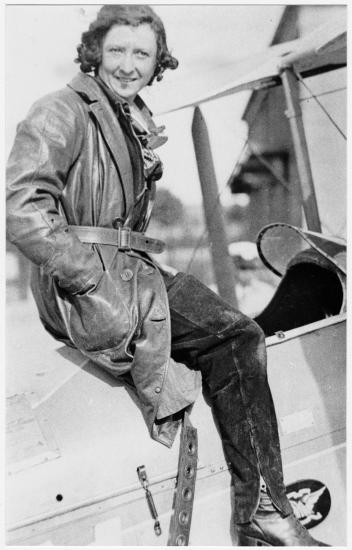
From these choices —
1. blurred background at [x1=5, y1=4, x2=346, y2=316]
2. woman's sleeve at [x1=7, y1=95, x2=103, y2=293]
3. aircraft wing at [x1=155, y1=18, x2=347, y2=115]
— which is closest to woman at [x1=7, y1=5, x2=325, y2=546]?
woman's sleeve at [x1=7, y1=95, x2=103, y2=293]

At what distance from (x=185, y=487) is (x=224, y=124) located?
14.4 feet

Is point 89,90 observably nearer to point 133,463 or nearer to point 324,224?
point 133,463

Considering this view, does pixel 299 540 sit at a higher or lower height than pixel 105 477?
lower

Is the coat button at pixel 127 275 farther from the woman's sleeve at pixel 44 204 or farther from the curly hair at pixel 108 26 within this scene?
the curly hair at pixel 108 26

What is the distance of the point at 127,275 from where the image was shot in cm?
185

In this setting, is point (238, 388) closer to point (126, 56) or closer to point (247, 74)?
point (126, 56)

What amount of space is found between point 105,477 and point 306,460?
84cm

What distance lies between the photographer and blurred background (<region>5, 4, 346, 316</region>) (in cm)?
259

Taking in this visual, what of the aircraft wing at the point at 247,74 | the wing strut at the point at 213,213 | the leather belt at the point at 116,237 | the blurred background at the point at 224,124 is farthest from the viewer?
the wing strut at the point at 213,213

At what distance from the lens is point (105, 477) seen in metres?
1.69

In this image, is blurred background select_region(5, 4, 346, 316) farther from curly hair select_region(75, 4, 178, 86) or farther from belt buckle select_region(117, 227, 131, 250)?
belt buckle select_region(117, 227, 131, 250)

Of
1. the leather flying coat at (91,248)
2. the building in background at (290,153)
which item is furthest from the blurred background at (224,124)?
the leather flying coat at (91,248)

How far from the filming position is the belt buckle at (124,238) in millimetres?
1890

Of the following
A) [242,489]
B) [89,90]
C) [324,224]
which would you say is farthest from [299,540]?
[324,224]
